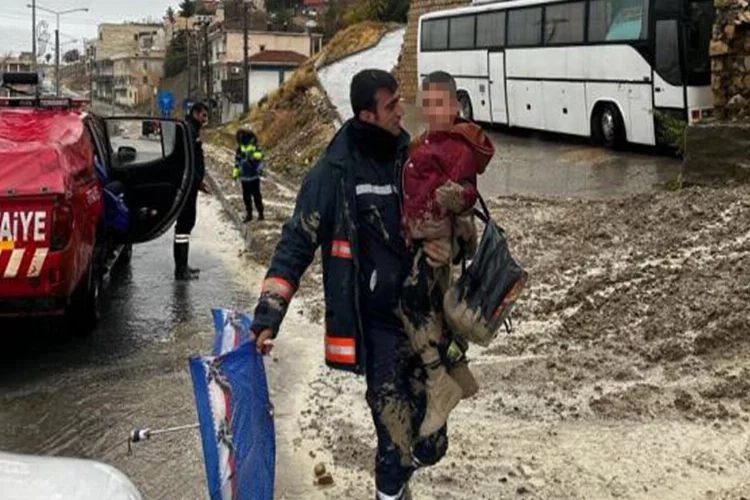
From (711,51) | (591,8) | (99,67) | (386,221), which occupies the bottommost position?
(386,221)

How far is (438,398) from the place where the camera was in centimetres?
391

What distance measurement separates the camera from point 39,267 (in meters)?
6.54

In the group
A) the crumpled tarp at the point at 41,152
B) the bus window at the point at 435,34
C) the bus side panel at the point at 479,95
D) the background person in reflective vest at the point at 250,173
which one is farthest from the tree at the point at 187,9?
the crumpled tarp at the point at 41,152

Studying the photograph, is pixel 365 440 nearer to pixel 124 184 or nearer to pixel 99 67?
pixel 124 184

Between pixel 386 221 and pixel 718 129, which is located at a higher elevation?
pixel 718 129

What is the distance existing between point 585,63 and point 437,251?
15.8 m

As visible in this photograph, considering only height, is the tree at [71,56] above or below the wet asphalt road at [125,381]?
above

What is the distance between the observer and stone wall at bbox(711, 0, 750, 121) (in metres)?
13.4

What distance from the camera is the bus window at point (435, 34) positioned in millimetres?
25281

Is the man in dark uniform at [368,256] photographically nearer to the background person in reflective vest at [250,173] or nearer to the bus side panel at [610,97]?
the background person in reflective vest at [250,173]

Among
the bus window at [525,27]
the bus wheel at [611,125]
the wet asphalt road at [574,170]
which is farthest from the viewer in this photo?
the bus window at [525,27]

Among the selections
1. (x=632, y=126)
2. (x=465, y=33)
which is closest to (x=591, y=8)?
(x=632, y=126)

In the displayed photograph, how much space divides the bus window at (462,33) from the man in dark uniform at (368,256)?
20.3 metres

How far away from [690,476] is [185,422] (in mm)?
Result: 2999
